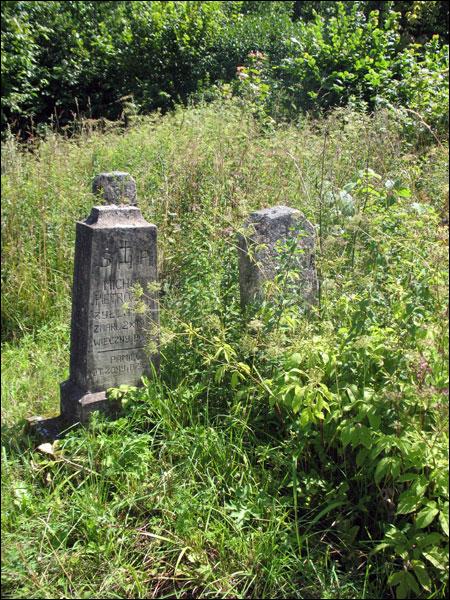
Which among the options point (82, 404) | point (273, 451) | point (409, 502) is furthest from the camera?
point (82, 404)

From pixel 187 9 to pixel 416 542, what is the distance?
10783 millimetres

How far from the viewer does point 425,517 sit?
2418 mm

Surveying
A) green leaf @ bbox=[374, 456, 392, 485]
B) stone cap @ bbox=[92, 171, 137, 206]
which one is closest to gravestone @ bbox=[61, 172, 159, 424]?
stone cap @ bbox=[92, 171, 137, 206]

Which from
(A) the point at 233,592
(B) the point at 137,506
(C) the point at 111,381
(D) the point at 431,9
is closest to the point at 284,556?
(A) the point at 233,592

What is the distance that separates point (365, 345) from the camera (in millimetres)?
2736

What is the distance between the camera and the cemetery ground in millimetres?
2611

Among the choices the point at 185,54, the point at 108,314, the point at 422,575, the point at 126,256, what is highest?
the point at 185,54

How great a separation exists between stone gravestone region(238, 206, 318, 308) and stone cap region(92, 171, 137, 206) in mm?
1459

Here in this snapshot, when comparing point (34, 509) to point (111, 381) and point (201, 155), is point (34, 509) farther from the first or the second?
point (201, 155)

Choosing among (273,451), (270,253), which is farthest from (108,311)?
(273,451)

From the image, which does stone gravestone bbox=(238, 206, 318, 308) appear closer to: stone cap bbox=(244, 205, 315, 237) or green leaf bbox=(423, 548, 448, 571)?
stone cap bbox=(244, 205, 315, 237)

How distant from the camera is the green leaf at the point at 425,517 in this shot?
2395 mm

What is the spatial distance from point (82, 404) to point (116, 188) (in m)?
2.18

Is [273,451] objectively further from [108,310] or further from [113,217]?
[113,217]
